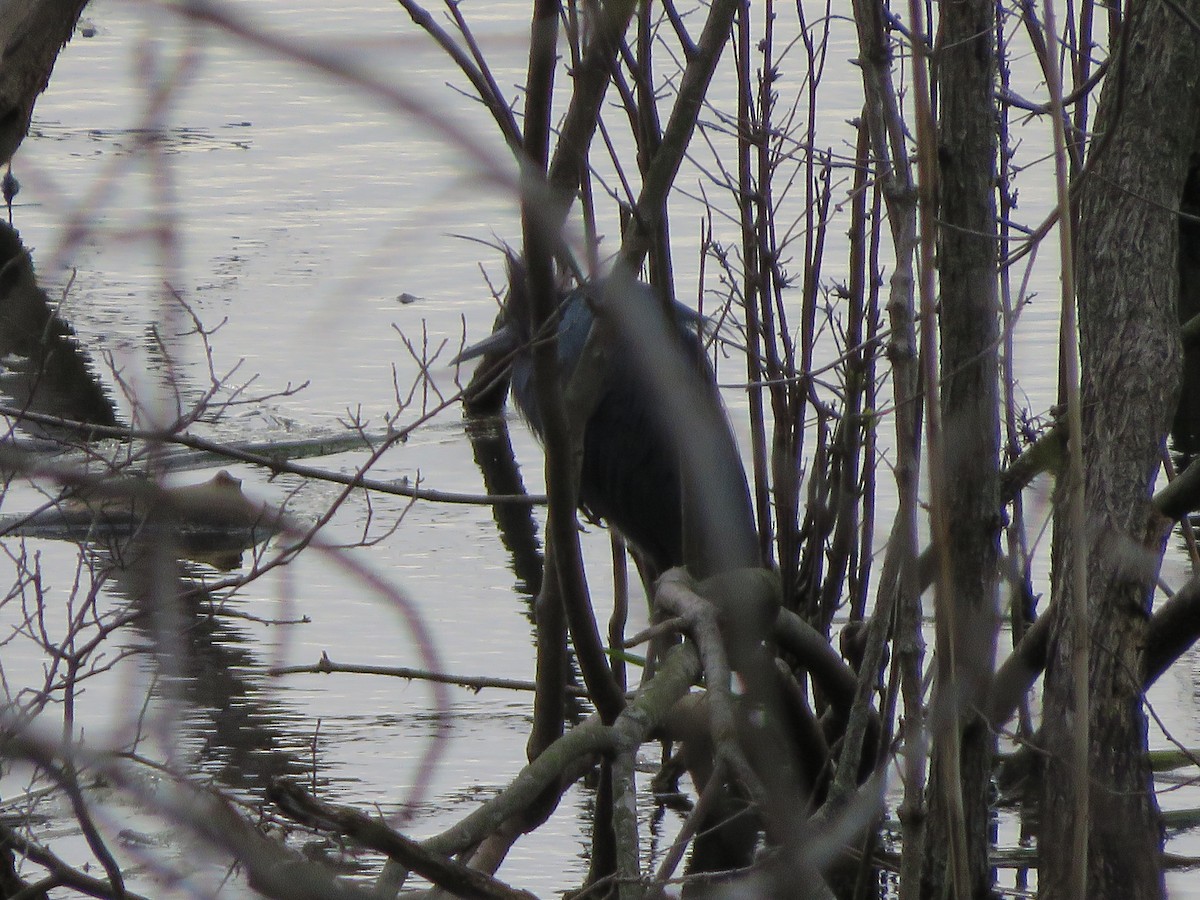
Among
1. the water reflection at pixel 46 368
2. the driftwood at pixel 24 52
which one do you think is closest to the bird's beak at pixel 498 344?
the water reflection at pixel 46 368

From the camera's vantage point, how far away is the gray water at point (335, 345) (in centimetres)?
91

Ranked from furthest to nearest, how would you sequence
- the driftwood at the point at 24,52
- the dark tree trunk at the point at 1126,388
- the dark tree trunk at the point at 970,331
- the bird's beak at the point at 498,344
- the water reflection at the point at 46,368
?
the water reflection at the point at 46,368, the bird's beak at the point at 498,344, the dark tree trunk at the point at 1126,388, the dark tree trunk at the point at 970,331, the driftwood at the point at 24,52

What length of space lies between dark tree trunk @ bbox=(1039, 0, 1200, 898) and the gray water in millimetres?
748

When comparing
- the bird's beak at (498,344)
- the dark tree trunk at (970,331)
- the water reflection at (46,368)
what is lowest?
the dark tree trunk at (970,331)

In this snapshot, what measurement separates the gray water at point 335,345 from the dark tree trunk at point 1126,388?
748 mm

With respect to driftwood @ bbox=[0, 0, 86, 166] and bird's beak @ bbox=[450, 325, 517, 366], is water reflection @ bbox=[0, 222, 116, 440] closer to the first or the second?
bird's beak @ bbox=[450, 325, 517, 366]

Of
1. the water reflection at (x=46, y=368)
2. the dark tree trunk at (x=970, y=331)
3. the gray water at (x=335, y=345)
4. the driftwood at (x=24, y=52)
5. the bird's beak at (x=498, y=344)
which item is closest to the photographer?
the gray water at (x=335, y=345)

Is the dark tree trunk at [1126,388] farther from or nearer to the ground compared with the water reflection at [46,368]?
nearer to the ground

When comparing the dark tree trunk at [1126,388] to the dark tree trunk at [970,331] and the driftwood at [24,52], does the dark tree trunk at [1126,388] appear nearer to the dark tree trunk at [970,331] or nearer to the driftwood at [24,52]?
the dark tree trunk at [970,331]

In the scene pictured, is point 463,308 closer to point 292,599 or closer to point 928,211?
point 292,599

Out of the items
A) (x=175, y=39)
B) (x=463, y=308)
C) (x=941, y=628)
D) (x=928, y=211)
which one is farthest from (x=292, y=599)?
(x=175, y=39)

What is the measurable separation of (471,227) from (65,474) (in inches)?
224

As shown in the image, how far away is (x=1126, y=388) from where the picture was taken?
2031 millimetres

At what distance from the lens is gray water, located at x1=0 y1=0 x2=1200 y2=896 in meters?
0.91
